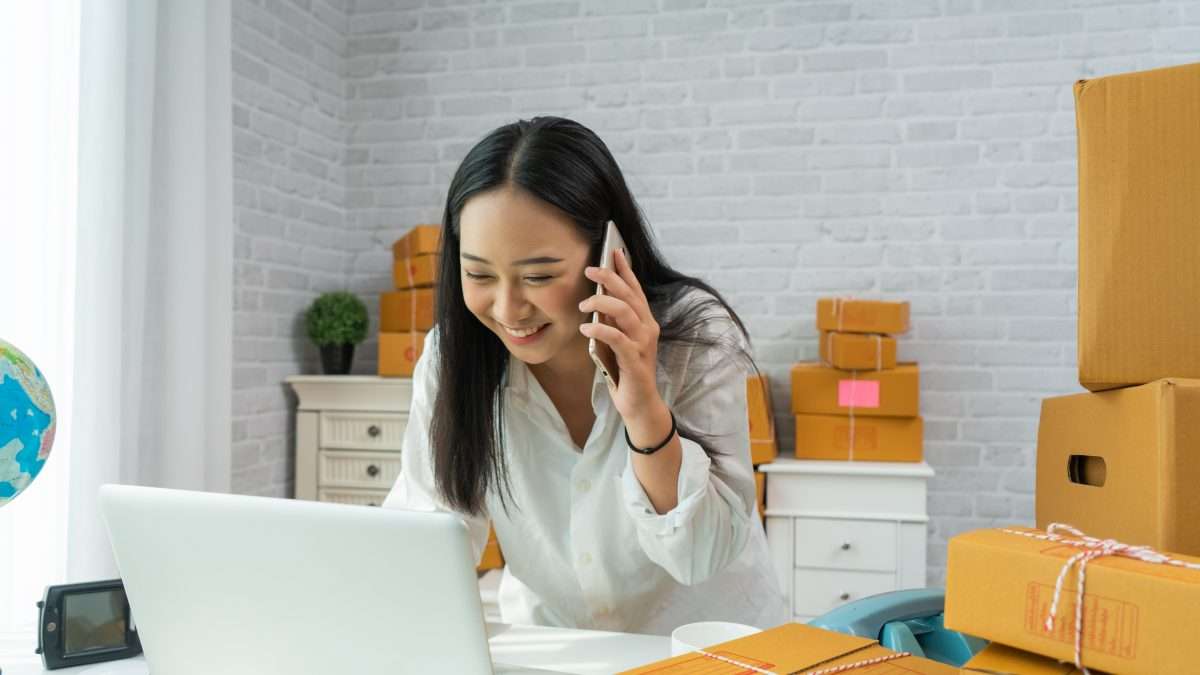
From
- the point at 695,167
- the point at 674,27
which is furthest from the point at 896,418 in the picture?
the point at 674,27

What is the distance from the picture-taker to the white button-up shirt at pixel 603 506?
130cm

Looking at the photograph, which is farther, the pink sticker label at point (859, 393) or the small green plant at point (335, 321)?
the small green plant at point (335, 321)

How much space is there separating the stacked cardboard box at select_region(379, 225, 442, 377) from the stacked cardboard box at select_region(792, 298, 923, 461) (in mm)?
1132

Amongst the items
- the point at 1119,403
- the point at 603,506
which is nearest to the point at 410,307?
the point at 603,506

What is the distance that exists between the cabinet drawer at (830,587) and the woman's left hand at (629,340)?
1.63 m

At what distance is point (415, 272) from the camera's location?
293cm

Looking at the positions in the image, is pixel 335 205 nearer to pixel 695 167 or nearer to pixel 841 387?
pixel 695 167

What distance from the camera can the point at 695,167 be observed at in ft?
10.1

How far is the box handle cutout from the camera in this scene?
0.95 metres

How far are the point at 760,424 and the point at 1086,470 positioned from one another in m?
1.64

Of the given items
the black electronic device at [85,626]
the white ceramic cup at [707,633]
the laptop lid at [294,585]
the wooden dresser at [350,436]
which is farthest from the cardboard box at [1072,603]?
the wooden dresser at [350,436]

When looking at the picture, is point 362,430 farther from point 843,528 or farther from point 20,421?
point 20,421

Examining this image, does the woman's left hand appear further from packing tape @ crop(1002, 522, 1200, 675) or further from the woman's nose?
packing tape @ crop(1002, 522, 1200, 675)

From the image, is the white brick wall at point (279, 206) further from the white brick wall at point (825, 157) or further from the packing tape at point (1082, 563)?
the packing tape at point (1082, 563)
